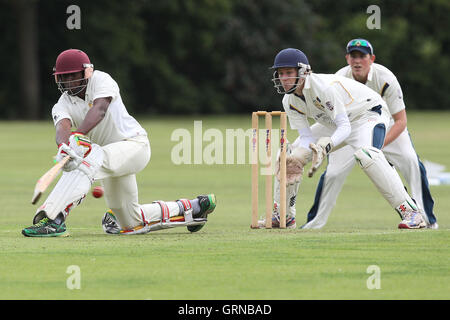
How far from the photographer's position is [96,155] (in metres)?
6.46

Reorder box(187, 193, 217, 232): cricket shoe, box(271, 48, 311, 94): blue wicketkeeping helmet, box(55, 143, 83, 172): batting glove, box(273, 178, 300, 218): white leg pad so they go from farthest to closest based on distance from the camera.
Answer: box(273, 178, 300, 218): white leg pad → box(187, 193, 217, 232): cricket shoe → box(271, 48, 311, 94): blue wicketkeeping helmet → box(55, 143, 83, 172): batting glove

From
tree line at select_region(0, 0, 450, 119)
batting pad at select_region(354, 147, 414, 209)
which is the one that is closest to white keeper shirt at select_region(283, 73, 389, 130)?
batting pad at select_region(354, 147, 414, 209)

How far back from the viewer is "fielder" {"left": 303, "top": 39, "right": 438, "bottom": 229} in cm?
795

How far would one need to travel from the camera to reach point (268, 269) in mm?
5340

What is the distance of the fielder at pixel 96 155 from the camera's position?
6.37 meters

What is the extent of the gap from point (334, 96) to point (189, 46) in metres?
31.3

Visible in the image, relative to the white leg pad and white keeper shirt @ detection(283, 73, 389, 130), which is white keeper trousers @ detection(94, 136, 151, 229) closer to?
the white leg pad

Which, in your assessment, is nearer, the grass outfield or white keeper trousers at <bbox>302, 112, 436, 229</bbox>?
the grass outfield

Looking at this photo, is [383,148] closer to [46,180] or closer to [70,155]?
[70,155]

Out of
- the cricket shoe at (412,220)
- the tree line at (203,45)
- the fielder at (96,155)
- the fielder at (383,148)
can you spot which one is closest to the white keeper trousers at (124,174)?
the fielder at (96,155)

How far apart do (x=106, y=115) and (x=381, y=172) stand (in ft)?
6.69

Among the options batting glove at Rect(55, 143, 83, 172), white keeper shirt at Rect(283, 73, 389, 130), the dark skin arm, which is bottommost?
batting glove at Rect(55, 143, 83, 172)

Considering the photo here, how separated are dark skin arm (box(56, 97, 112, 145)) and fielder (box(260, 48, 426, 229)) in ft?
4.33
